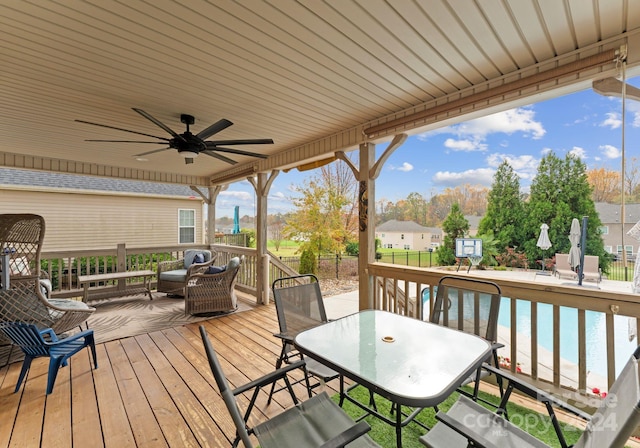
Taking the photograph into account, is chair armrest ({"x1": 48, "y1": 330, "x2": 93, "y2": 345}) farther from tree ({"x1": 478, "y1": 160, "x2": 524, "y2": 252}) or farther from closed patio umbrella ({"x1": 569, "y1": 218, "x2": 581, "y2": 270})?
tree ({"x1": 478, "y1": 160, "x2": 524, "y2": 252})

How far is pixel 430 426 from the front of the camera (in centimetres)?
206

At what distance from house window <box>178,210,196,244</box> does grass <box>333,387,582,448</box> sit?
9.42 metres

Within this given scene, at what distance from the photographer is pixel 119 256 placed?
641 centimetres

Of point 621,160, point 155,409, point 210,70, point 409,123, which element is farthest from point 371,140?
point 155,409

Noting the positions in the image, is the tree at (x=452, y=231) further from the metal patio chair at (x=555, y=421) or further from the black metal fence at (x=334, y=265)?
the metal patio chair at (x=555, y=421)

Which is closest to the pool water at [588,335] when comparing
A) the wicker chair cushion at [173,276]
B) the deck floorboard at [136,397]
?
the deck floorboard at [136,397]

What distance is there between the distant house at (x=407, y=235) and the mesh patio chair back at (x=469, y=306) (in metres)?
5.24

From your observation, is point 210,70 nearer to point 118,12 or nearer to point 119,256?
point 118,12

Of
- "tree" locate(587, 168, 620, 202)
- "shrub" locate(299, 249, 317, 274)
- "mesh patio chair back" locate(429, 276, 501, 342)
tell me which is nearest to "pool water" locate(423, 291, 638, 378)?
"mesh patio chair back" locate(429, 276, 501, 342)

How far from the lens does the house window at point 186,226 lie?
10155 mm

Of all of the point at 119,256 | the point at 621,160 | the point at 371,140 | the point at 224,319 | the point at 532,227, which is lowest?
the point at 224,319

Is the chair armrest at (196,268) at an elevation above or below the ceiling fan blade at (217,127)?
below

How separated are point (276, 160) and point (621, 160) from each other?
460 cm

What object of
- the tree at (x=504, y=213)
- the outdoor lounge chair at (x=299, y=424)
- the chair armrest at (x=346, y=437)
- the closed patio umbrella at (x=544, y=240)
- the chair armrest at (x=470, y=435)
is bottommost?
the outdoor lounge chair at (x=299, y=424)
